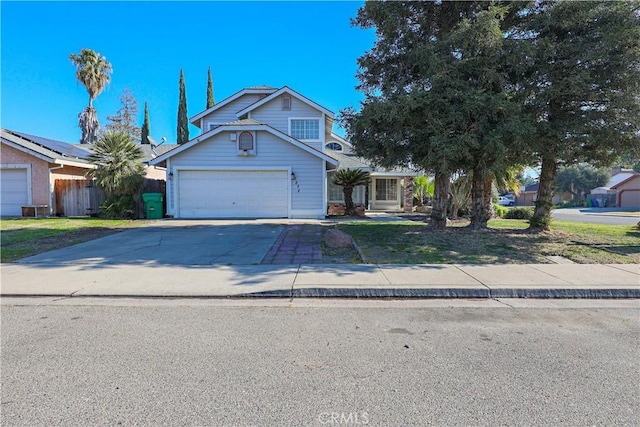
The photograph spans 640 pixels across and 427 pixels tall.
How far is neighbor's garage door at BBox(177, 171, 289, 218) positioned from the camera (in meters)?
16.0

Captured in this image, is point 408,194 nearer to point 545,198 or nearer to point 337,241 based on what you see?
point 545,198

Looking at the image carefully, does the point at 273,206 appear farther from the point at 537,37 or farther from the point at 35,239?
the point at 537,37

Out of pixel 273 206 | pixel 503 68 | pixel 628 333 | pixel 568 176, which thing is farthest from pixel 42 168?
pixel 568 176

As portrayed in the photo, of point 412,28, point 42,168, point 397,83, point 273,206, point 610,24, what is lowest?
point 273,206

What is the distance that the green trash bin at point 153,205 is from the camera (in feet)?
51.9

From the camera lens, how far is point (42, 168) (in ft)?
53.9

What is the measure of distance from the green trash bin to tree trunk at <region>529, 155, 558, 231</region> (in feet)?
49.9

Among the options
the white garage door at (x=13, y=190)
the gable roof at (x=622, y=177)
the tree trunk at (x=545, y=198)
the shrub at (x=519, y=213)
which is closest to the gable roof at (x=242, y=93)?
the white garage door at (x=13, y=190)

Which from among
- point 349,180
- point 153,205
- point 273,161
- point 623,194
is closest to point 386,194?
point 349,180

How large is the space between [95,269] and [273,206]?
9.78 meters

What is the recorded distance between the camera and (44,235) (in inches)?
417

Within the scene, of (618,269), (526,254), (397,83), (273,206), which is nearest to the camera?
(618,269)

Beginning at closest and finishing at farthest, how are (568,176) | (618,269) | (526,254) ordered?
(618,269) → (526,254) → (568,176)

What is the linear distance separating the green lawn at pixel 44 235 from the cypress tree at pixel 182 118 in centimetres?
2506
